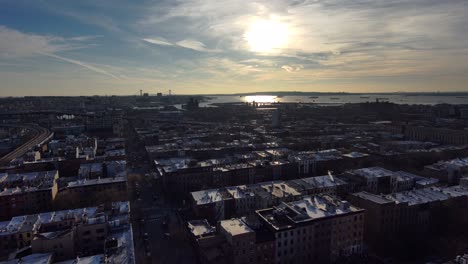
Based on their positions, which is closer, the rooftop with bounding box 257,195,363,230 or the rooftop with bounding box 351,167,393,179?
the rooftop with bounding box 257,195,363,230

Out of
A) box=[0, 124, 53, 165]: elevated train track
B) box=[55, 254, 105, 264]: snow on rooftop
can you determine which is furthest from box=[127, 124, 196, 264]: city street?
box=[0, 124, 53, 165]: elevated train track

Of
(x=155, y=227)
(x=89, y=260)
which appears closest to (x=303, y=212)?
(x=155, y=227)

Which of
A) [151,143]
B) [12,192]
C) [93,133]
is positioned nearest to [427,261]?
[12,192]

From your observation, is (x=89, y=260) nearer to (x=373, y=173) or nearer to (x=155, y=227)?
(x=155, y=227)

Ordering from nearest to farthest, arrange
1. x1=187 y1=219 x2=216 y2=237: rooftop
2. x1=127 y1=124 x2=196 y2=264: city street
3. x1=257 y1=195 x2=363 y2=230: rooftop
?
x1=257 y1=195 x2=363 y2=230: rooftop
x1=187 y1=219 x2=216 y2=237: rooftop
x1=127 y1=124 x2=196 y2=264: city street

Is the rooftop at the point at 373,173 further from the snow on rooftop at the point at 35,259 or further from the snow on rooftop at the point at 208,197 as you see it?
the snow on rooftop at the point at 35,259

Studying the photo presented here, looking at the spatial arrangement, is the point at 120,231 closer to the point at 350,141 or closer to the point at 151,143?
the point at 151,143

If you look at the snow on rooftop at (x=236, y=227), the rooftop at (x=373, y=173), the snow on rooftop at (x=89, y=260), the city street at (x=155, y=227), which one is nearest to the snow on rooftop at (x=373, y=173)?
the rooftop at (x=373, y=173)

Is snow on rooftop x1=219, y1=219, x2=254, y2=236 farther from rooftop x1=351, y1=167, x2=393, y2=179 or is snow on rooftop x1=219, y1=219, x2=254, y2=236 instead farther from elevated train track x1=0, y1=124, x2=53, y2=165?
elevated train track x1=0, y1=124, x2=53, y2=165

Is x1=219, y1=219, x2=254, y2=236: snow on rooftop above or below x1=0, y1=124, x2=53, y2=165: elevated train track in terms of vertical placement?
above

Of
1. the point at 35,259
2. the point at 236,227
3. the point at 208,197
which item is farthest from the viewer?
the point at 208,197

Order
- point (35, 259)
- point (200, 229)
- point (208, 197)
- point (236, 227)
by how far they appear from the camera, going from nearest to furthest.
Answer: point (35, 259)
point (236, 227)
point (200, 229)
point (208, 197)

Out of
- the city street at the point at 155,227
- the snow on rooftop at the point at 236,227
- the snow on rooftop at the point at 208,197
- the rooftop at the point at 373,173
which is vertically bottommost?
the city street at the point at 155,227
